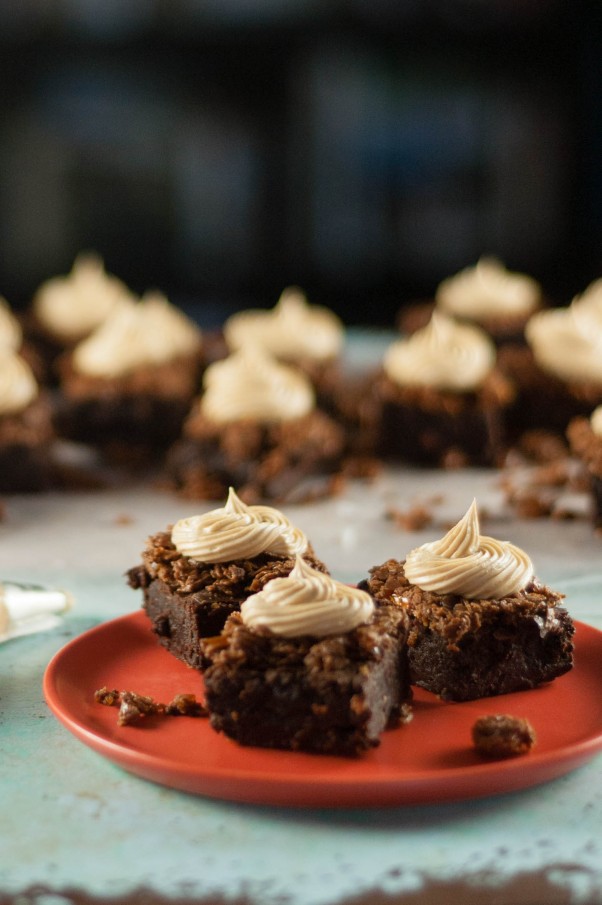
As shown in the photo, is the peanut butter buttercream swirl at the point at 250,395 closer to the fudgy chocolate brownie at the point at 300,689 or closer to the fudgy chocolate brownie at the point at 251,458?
the fudgy chocolate brownie at the point at 251,458

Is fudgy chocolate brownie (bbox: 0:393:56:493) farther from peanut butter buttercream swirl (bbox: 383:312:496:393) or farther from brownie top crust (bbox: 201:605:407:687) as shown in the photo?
brownie top crust (bbox: 201:605:407:687)

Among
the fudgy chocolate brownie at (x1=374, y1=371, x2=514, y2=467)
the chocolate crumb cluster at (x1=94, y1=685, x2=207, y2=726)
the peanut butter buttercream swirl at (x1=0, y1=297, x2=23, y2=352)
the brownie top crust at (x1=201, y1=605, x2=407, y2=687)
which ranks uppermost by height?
the brownie top crust at (x1=201, y1=605, x2=407, y2=687)

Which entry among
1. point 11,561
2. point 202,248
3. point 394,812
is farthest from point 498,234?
point 394,812

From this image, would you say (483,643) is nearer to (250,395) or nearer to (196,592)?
(196,592)

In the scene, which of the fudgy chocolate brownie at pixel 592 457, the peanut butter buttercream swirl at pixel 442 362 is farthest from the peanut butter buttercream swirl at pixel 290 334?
the fudgy chocolate brownie at pixel 592 457

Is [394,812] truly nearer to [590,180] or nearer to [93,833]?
[93,833]

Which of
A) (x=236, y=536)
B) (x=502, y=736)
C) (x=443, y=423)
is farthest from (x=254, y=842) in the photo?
(x=443, y=423)

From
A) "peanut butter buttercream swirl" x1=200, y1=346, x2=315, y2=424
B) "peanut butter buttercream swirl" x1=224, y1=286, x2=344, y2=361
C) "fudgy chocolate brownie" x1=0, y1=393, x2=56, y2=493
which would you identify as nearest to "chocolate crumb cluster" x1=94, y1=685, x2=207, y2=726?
"peanut butter buttercream swirl" x1=200, y1=346, x2=315, y2=424
